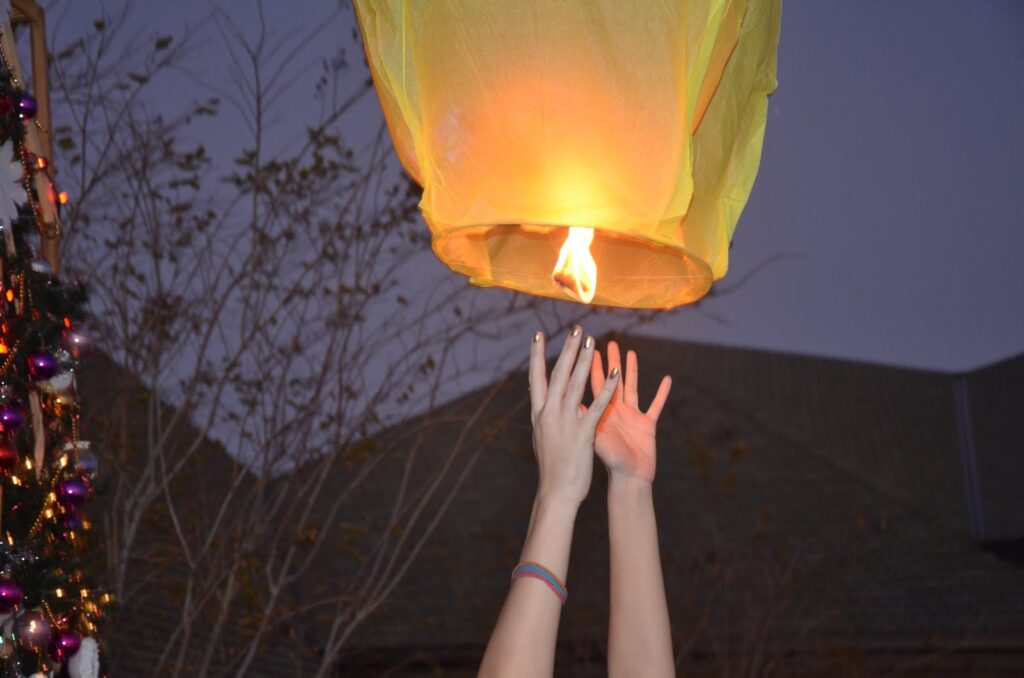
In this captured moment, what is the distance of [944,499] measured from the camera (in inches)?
324

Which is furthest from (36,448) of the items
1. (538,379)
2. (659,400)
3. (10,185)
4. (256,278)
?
(256,278)

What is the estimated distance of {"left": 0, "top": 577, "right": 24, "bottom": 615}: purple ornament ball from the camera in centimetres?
133

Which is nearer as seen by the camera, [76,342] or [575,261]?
[575,261]

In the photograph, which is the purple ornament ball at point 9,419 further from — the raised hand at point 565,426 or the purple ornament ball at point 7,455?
the raised hand at point 565,426

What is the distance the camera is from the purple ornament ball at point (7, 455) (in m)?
1.38

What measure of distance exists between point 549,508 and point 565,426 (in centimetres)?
9

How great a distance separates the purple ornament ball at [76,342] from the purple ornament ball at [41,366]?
7cm

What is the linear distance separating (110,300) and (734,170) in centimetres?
316

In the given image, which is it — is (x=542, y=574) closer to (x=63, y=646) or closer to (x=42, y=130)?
(x=63, y=646)

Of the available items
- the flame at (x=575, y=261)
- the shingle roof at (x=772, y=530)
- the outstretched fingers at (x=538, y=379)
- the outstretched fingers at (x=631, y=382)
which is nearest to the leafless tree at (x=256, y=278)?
the shingle roof at (x=772, y=530)

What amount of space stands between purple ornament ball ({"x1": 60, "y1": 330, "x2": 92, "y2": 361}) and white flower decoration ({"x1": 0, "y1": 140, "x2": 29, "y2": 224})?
171 millimetres

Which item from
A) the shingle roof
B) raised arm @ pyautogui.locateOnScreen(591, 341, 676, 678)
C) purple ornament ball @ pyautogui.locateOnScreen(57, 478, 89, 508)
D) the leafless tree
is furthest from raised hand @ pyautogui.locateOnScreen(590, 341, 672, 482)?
the shingle roof

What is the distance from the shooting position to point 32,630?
1413 millimetres

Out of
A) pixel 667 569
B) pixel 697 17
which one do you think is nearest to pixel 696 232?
pixel 697 17
